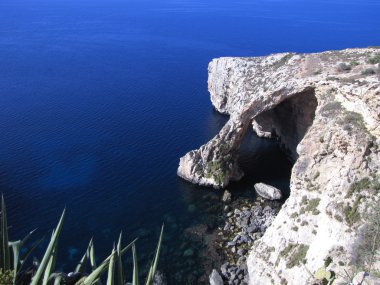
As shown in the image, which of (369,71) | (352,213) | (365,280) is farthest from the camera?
(369,71)

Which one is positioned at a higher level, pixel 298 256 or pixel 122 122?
pixel 298 256

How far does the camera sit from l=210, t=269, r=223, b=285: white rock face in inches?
1389

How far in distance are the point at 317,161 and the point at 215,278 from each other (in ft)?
45.8

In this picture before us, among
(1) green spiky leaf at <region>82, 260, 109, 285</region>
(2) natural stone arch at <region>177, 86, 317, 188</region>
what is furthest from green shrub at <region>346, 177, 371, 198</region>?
(1) green spiky leaf at <region>82, 260, 109, 285</region>

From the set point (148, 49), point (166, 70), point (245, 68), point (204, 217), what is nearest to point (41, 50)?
point (148, 49)

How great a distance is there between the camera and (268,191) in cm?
4900

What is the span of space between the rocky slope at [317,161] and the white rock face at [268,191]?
13.3ft

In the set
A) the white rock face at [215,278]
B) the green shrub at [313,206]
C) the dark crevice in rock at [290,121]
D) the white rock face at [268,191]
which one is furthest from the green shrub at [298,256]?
the dark crevice in rock at [290,121]

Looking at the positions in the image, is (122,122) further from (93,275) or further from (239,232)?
(93,275)

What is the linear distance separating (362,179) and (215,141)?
2254 centimetres

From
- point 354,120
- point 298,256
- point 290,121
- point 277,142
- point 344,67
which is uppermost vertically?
point 344,67

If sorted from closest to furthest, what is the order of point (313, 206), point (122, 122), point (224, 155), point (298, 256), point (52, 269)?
1. point (52, 269)
2. point (298, 256)
3. point (313, 206)
4. point (224, 155)
5. point (122, 122)

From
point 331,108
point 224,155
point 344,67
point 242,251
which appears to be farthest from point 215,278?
point 344,67

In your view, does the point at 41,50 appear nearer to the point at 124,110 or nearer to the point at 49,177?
the point at 124,110
